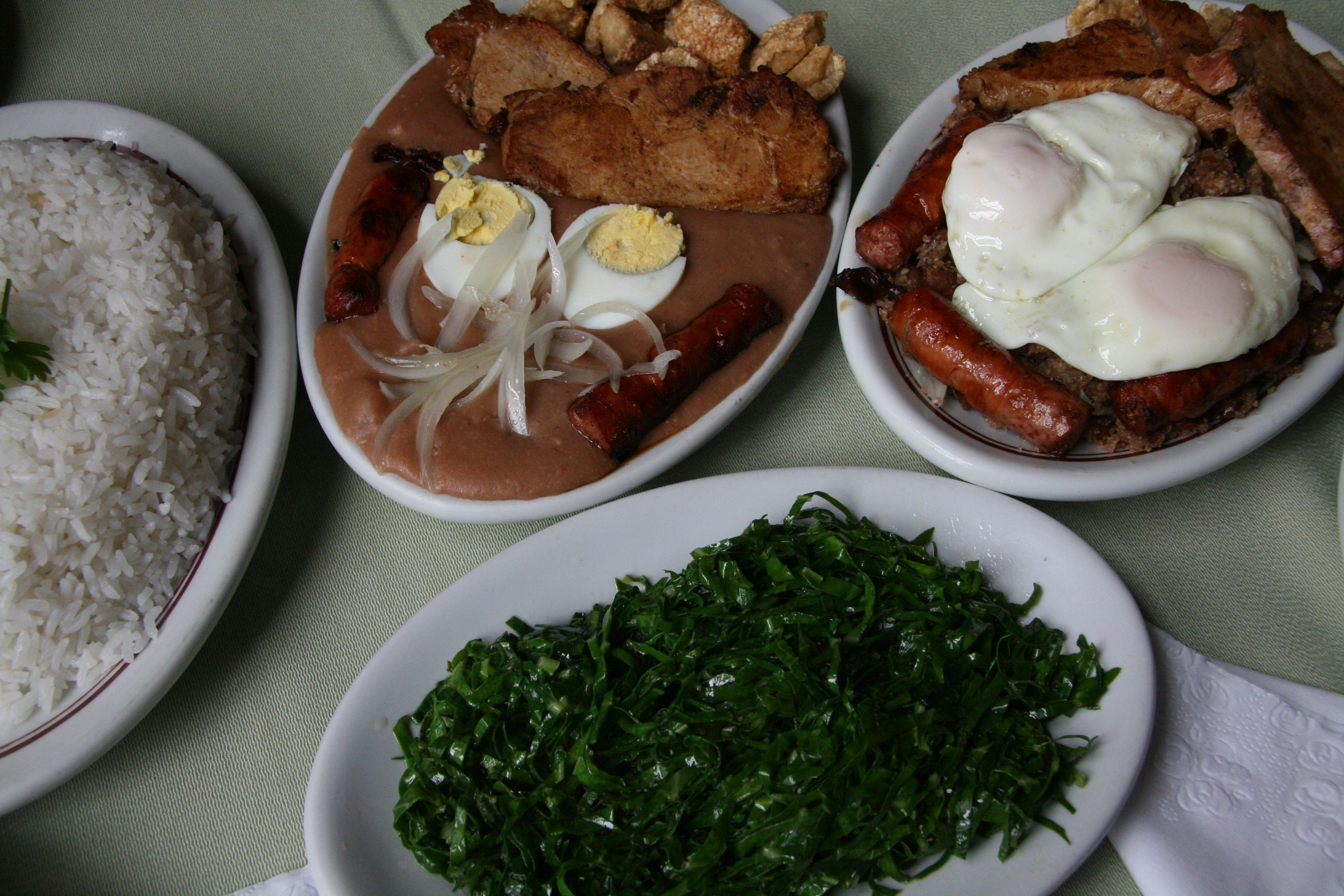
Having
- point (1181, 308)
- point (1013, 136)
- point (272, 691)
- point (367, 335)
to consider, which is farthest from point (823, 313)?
point (272, 691)

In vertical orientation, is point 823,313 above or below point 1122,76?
below

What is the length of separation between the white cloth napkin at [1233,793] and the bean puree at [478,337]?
3.31 feet

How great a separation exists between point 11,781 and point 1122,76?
10.6 ft

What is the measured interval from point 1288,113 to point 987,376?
1076mm

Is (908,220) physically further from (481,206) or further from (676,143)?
(481,206)

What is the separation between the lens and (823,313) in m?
2.72

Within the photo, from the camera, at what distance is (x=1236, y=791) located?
5.95 feet

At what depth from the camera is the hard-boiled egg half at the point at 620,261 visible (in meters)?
2.50

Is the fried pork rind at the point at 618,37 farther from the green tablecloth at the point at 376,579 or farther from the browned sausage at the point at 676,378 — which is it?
the browned sausage at the point at 676,378

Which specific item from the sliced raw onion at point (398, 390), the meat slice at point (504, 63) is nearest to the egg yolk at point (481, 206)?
the meat slice at point (504, 63)

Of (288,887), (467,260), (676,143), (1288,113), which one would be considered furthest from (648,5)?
(288,887)

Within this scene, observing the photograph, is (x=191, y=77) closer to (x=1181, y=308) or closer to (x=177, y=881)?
(x=177, y=881)

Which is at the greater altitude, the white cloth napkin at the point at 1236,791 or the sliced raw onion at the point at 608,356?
the sliced raw onion at the point at 608,356

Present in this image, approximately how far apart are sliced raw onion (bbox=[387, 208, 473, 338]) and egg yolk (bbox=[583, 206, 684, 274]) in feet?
0.91
